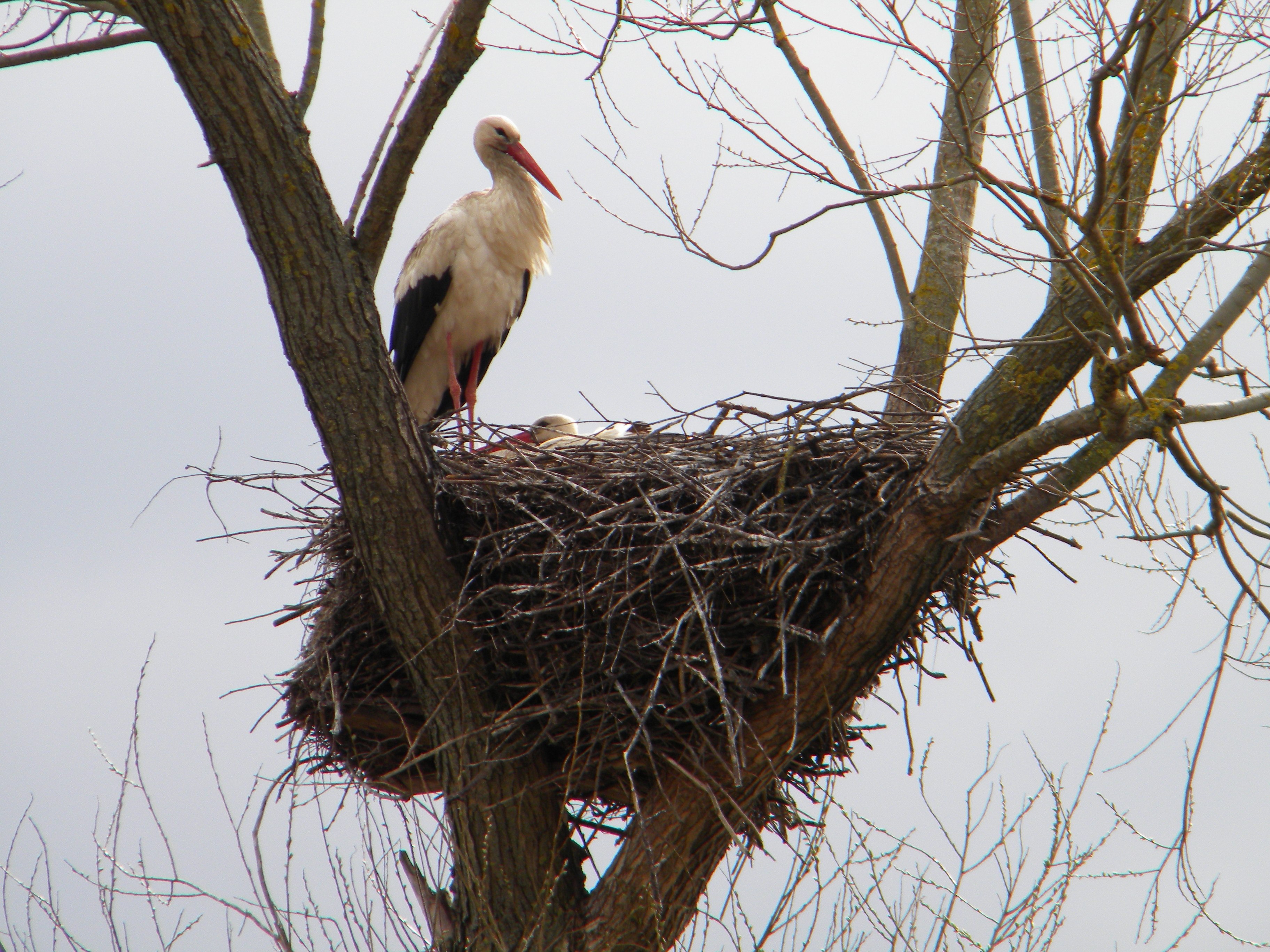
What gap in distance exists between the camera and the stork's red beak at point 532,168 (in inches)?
237

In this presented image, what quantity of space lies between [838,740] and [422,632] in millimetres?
1380

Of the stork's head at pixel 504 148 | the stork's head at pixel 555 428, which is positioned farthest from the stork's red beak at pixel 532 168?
the stork's head at pixel 555 428

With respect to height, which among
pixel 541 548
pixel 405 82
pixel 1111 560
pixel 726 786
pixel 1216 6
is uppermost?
pixel 1111 560

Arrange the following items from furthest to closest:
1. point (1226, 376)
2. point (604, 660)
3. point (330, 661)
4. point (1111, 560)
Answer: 1. point (1111, 560)
2. point (330, 661)
3. point (604, 660)
4. point (1226, 376)

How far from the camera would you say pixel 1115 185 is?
9.95ft

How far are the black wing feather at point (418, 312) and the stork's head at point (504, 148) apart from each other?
0.78 meters

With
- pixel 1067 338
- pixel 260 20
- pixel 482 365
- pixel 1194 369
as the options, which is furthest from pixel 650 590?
pixel 482 365

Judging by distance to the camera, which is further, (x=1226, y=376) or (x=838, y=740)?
(x=838, y=740)

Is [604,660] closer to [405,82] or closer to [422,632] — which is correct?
[422,632]

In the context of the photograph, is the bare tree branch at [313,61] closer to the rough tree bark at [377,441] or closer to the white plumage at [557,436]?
the rough tree bark at [377,441]

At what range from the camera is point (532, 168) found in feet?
19.7

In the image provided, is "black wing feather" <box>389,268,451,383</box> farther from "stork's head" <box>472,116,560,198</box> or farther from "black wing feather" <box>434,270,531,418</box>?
"stork's head" <box>472,116,560,198</box>

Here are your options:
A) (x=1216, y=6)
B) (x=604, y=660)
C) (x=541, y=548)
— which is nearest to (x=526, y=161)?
(x=541, y=548)

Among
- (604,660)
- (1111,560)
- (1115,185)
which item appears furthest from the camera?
(1111,560)
